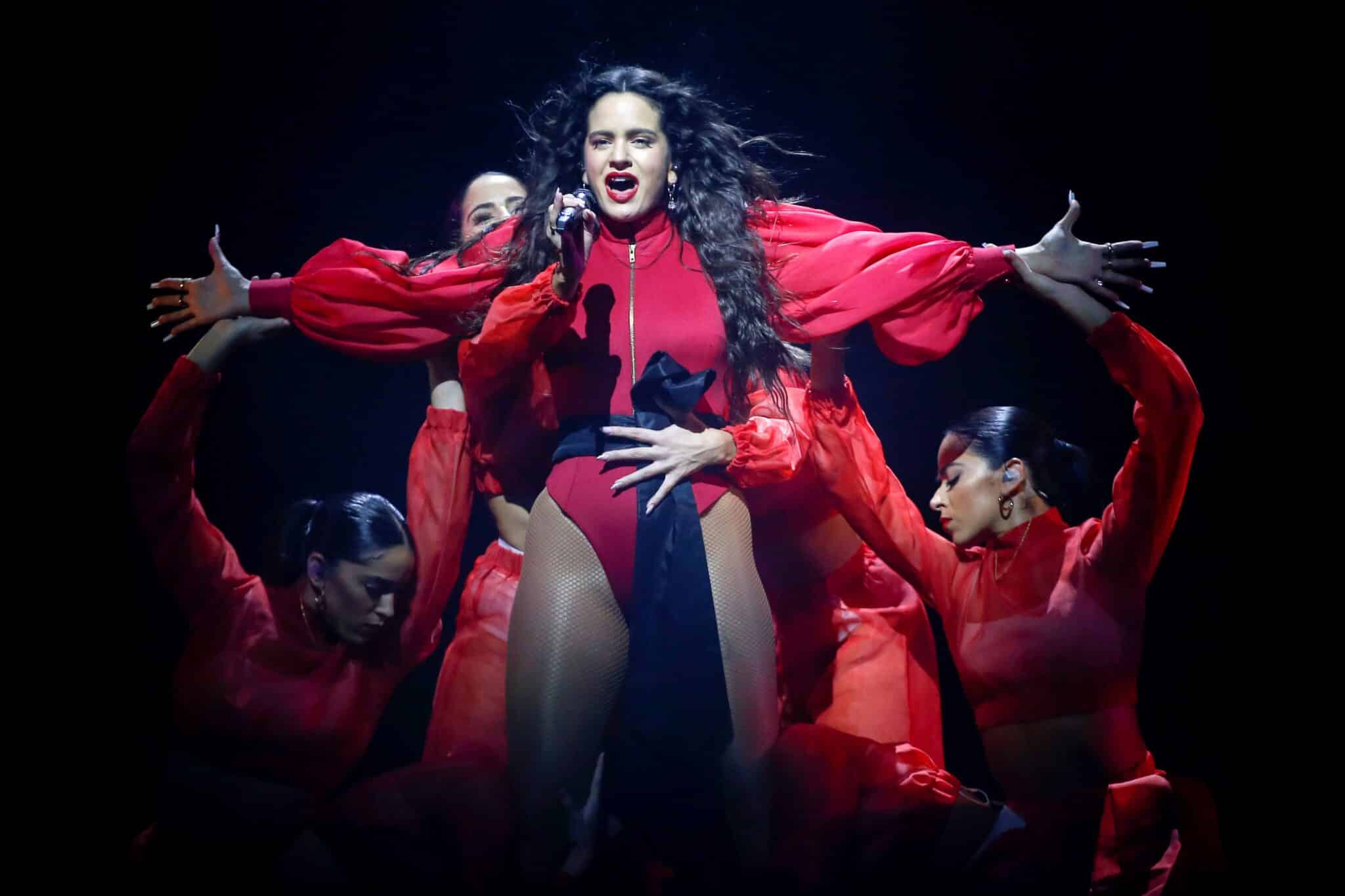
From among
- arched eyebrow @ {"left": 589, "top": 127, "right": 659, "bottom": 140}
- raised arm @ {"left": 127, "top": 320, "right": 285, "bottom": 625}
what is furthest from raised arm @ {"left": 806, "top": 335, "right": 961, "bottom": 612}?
raised arm @ {"left": 127, "top": 320, "right": 285, "bottom": 625}

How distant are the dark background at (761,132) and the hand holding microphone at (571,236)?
2.94 ft

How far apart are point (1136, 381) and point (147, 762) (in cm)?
244

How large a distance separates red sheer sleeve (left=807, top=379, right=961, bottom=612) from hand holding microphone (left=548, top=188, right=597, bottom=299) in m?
0.71

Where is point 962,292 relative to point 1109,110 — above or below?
below

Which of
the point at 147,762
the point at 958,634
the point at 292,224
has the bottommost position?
the point at 147,762

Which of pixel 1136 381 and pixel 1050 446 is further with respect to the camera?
pixel 1050 446

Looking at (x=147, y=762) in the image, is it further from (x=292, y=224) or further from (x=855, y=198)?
(x=855, y=198)

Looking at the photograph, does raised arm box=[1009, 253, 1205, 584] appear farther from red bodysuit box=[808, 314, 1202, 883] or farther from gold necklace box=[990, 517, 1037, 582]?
gold necklace box=[990, 517, 1037, 582]

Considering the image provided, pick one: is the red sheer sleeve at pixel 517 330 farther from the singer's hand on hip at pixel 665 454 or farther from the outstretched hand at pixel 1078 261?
the outstretched hand at pixel 1078 261

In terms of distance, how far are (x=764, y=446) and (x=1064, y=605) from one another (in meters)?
0.81

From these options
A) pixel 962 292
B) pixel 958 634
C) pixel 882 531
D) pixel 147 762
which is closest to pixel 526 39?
pixel 962 292

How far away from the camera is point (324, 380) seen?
3223 millimetres

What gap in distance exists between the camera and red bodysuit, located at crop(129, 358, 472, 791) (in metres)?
2.82

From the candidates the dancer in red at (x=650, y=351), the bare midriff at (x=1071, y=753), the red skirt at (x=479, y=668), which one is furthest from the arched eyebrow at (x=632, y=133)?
the bare midriff at (x=1071, y=753)
